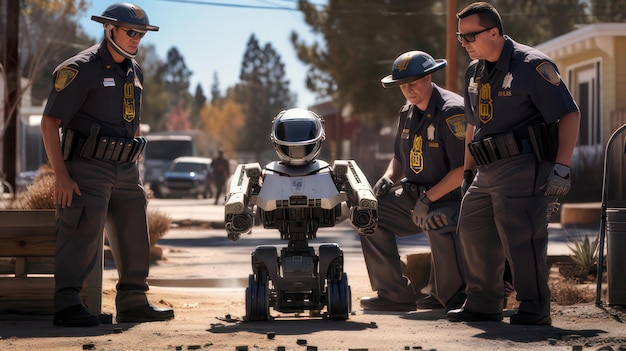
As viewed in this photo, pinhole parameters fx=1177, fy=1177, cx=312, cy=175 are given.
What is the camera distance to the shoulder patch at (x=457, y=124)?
8.88 m

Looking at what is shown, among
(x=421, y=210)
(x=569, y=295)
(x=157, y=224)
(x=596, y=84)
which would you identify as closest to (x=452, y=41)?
(x=596, y=84)

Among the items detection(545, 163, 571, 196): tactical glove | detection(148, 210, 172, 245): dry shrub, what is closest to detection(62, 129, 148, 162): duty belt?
detection(545, 163, 571, 196): tactical glove

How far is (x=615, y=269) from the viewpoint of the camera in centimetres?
827

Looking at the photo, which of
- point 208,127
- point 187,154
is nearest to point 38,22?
point 187,154

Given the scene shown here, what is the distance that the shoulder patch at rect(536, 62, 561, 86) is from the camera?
747cm

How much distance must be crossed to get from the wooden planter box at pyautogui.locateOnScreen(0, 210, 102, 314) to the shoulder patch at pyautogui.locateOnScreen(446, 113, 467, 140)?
281cm

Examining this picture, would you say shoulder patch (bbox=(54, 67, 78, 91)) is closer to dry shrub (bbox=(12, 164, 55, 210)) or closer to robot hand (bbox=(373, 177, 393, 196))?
robot hand (bbox=(373, 177, 393, 196))

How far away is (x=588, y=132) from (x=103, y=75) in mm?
23803

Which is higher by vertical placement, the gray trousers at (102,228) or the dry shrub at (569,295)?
the gray trousers at (102,228)

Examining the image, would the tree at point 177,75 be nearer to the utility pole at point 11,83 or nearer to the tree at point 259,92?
the tree at point 259,92

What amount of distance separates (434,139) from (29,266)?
317cm

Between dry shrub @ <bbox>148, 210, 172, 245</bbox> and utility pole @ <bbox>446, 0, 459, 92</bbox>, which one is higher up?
utility pole @ <bbox>446, 0, 459, 92</bbox>

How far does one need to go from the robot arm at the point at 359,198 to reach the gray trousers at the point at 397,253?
3.36 ft

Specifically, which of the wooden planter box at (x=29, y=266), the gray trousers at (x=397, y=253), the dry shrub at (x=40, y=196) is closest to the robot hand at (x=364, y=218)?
the gray trousers at (x=397, y=253)
